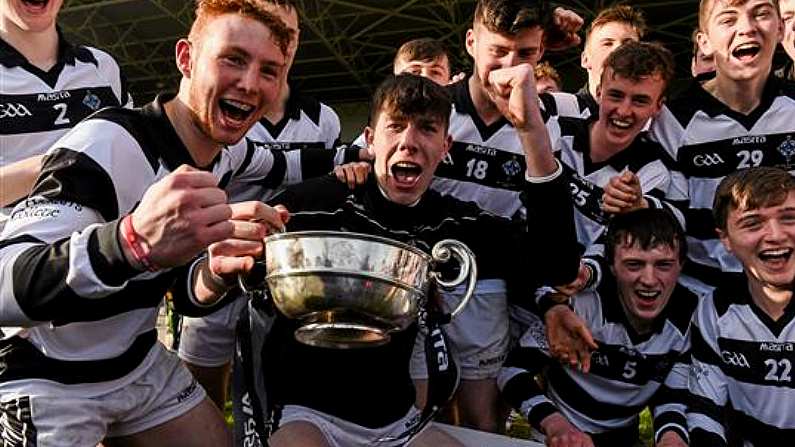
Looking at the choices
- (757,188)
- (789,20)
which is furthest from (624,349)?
(789,20)

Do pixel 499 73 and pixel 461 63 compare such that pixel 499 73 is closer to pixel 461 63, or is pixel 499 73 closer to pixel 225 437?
pixel 225 437

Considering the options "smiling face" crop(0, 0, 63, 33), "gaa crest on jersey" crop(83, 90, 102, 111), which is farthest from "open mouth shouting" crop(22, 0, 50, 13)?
"gaa crest on jersey" crop(83, 90, 102, 111)

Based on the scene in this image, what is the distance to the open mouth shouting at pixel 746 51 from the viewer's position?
3.38 meters

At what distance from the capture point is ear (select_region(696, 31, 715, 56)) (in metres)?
3.62

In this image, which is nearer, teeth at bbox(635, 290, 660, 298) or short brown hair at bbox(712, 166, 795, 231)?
short brown hair at bbox(712, 166, 795, 231)

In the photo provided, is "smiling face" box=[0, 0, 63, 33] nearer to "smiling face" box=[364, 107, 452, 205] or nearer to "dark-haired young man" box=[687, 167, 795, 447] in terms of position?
"smiling face" box=[364, 107, 452, 205]

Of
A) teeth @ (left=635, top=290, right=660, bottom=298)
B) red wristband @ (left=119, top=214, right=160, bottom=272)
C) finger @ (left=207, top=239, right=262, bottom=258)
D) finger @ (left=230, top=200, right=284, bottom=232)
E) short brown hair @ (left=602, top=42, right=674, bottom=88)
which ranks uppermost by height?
short brown hair @ (left=602, top=42, right=674, bottom=88)

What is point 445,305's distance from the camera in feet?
10.1

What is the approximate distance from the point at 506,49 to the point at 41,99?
1808mm

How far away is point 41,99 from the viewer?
Answer: 3.09 m

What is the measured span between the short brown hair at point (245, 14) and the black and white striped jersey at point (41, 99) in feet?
2.82

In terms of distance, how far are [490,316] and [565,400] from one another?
447 millimetres

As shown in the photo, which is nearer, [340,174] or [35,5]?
[340,174]

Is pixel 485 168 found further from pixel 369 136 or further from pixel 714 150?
pixel 714 150
